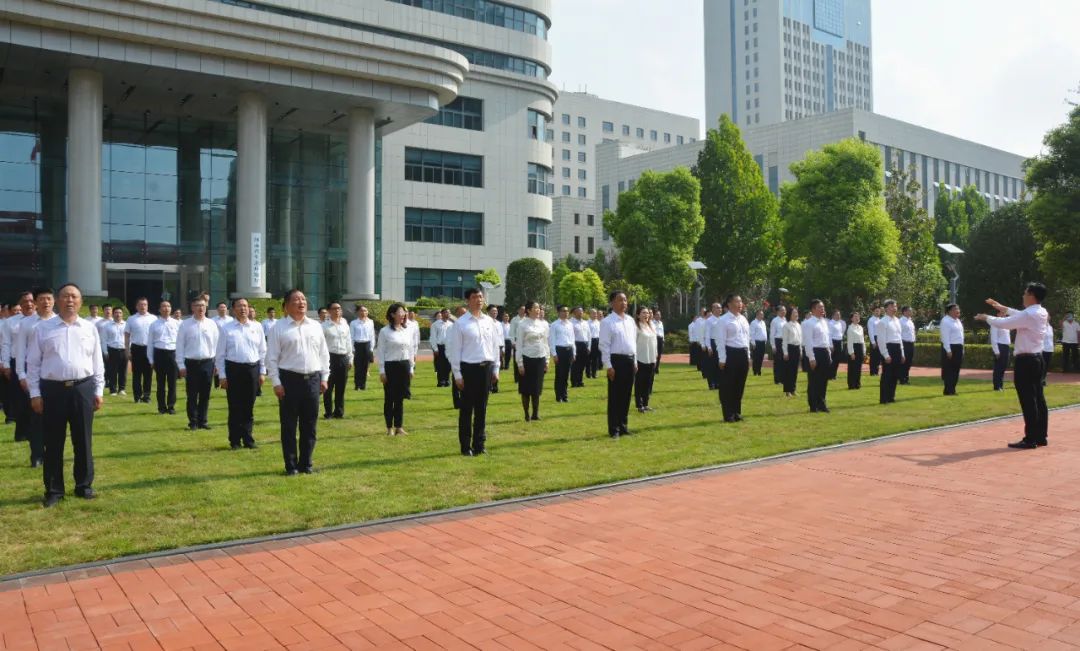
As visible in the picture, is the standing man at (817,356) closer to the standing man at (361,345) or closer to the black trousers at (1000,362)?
the black trousers at (1000,362)

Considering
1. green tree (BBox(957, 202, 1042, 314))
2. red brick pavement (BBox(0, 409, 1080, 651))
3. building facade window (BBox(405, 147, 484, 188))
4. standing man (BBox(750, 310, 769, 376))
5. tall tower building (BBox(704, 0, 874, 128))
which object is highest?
tall tower building (BBox(704, 0, 874, 128))

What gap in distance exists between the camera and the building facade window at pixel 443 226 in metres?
43.8

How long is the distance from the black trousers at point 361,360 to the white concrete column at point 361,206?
56.7 feet

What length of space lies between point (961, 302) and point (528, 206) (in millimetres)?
22427

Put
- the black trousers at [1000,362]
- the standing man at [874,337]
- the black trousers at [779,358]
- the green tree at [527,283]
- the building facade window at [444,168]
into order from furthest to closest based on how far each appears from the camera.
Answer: the green tree at [527,283] < the building facade window at [444,168] < the black trousers at [779,358] < the standing man at [874,337] < the black trousers at [1000,362]

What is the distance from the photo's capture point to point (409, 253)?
4359 cm

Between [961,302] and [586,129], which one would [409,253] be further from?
[586,129]

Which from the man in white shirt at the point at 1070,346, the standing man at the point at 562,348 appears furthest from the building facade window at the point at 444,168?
the man in white shirt at the point at 1070,346

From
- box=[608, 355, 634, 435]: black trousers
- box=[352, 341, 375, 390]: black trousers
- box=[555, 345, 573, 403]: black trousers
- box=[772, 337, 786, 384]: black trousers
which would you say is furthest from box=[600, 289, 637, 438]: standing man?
box=[772, 337, 786, 384]: black trousers

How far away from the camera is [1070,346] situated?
24.9 m

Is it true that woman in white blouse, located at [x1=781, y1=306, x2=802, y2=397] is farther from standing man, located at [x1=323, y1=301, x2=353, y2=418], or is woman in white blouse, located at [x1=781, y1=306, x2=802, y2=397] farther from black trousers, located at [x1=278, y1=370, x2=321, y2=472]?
black trousers, located at [x1=278, y1=370, x2=321, y2=472]

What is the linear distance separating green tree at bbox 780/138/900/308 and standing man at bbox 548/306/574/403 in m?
26.3

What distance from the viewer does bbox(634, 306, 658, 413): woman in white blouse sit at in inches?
553

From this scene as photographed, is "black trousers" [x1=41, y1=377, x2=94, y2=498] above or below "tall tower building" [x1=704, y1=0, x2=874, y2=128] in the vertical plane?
below
